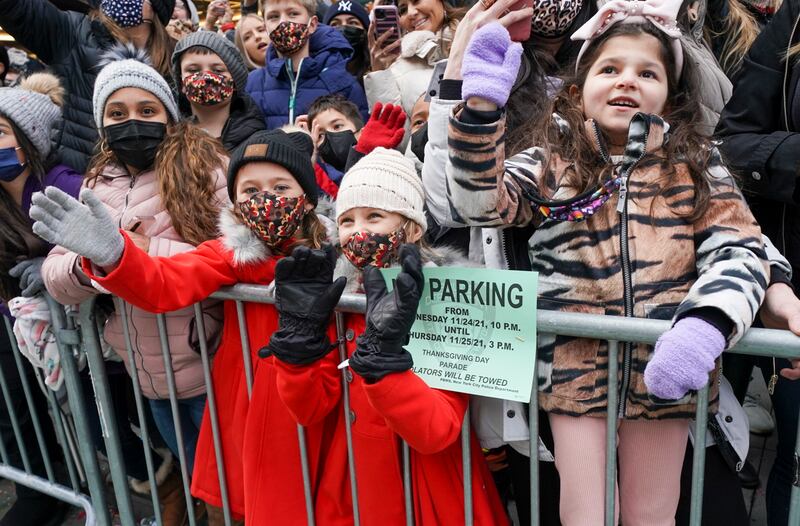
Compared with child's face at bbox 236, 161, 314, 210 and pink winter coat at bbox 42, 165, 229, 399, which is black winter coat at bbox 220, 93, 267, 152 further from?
child's face at bbox 236, 161, 314, 210

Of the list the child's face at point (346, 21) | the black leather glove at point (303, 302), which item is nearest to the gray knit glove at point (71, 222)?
the black leather glove at point (303, 302)

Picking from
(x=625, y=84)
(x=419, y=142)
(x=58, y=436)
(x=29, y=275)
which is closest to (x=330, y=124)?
(x=419, y=142)

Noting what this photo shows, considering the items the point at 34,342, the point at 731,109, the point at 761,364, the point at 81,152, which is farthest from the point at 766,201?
the point at 81,152

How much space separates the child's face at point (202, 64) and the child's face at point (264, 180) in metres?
1.17

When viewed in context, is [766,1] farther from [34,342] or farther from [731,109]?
[34,342]

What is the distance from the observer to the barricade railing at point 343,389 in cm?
169

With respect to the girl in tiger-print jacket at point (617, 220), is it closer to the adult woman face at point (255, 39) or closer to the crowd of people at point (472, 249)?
the crowd of people at point (472, 249)

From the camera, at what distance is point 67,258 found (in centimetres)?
255

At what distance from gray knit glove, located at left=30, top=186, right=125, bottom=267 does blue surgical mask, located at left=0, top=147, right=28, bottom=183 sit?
4.04ft

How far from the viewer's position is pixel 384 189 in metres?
2.12

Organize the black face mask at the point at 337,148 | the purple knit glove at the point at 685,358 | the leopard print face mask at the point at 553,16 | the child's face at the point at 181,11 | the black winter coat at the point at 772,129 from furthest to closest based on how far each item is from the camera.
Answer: the child's face at the point at 181,11, the black face mask at the point at 337,148, the leopard print face mask at the point at 553,16, the black winter coat at the point at 772,129, the purple knit glove at the point at 685,358

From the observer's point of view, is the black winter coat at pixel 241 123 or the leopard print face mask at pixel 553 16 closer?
the leopard print face mask at pixel 553 16

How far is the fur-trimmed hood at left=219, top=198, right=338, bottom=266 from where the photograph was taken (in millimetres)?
2318

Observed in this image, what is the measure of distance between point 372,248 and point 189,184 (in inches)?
41.5
